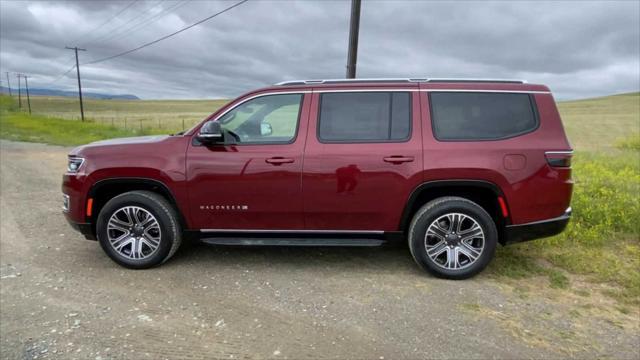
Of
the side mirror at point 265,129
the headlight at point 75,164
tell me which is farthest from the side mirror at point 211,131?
the headlight at point 75,164

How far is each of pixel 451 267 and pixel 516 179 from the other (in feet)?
3.32

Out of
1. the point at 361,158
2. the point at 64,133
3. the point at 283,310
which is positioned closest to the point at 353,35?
the point at 361,158

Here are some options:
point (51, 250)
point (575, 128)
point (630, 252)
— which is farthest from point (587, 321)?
point (575, 128)

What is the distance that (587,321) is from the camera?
329 centimetres

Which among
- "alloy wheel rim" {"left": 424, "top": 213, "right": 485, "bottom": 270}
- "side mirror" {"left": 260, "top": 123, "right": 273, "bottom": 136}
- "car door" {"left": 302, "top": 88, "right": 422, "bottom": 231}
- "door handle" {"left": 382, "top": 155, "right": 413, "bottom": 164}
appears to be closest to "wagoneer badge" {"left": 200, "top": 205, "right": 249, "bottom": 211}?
"car door" {"left": 302, "top": 88, "right": 422, "bottom": 231}

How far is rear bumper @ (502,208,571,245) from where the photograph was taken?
389 cm

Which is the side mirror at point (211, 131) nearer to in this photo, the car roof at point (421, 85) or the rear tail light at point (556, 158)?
the car roof at point (421, 85)

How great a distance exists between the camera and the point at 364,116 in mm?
4004

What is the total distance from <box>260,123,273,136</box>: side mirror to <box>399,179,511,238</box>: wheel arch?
58.6 inches

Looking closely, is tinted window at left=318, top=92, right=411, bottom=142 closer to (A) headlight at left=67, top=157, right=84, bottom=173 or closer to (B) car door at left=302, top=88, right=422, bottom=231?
(B) car door at left=302, top=88, right=422, bottom=231

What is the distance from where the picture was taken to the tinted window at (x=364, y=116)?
3957mm

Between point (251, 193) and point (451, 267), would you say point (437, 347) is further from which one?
point (251, 193)

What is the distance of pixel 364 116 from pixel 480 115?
3.56 ft

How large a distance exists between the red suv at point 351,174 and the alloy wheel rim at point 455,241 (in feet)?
0.03
